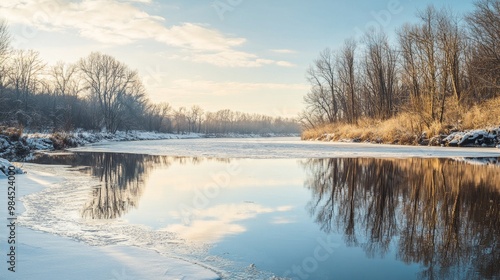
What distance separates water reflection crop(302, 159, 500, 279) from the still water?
0.01 meters

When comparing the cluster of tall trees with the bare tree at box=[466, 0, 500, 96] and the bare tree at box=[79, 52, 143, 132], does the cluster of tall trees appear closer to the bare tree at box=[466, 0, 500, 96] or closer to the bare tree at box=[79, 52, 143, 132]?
the bare tree at box=[466, 0, 500, 96]

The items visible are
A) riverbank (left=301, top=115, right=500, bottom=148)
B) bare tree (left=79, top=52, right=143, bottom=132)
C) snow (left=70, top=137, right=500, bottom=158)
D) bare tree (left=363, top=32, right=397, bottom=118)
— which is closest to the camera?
snow (left=70, top=137, right=500, bottom=158)

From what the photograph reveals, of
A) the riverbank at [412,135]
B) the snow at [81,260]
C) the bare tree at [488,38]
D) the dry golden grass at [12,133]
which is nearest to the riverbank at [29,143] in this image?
the dry golden grass at [12,133]

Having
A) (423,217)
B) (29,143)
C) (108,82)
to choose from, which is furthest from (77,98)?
(423,217)

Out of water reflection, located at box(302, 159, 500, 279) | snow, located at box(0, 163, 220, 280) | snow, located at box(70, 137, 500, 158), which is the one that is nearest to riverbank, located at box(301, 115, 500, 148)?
snow, located at box(70, 137, 500, 158)

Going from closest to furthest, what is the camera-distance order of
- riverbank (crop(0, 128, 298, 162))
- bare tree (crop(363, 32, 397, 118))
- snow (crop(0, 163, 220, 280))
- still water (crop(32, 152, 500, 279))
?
snow (crop(0, 163, 220, 280))
still water (crop(32, 152, 500, 279))
riverbank (crop(0, 128, 298, 162))
bare tree (crop(363, 32, 397, 118))

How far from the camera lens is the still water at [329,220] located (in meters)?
3.46

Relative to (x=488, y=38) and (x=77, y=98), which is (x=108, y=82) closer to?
(x=77, y=98)

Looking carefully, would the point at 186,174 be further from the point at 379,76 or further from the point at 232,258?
the point at 379,76

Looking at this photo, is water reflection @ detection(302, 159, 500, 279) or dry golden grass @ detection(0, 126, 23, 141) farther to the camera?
dry golden grass @ detection(0, 126, 23, 141)

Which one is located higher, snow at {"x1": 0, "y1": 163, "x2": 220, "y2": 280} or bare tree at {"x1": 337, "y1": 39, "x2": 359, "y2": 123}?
bare tree at {"x1": 337, "y1": 39, "x2": 359, "y2": 123}

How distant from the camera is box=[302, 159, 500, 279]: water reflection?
3.55 metres

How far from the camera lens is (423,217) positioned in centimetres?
512

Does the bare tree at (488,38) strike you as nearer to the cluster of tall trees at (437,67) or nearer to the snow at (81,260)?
the cluster of tall trees at (437,67)
